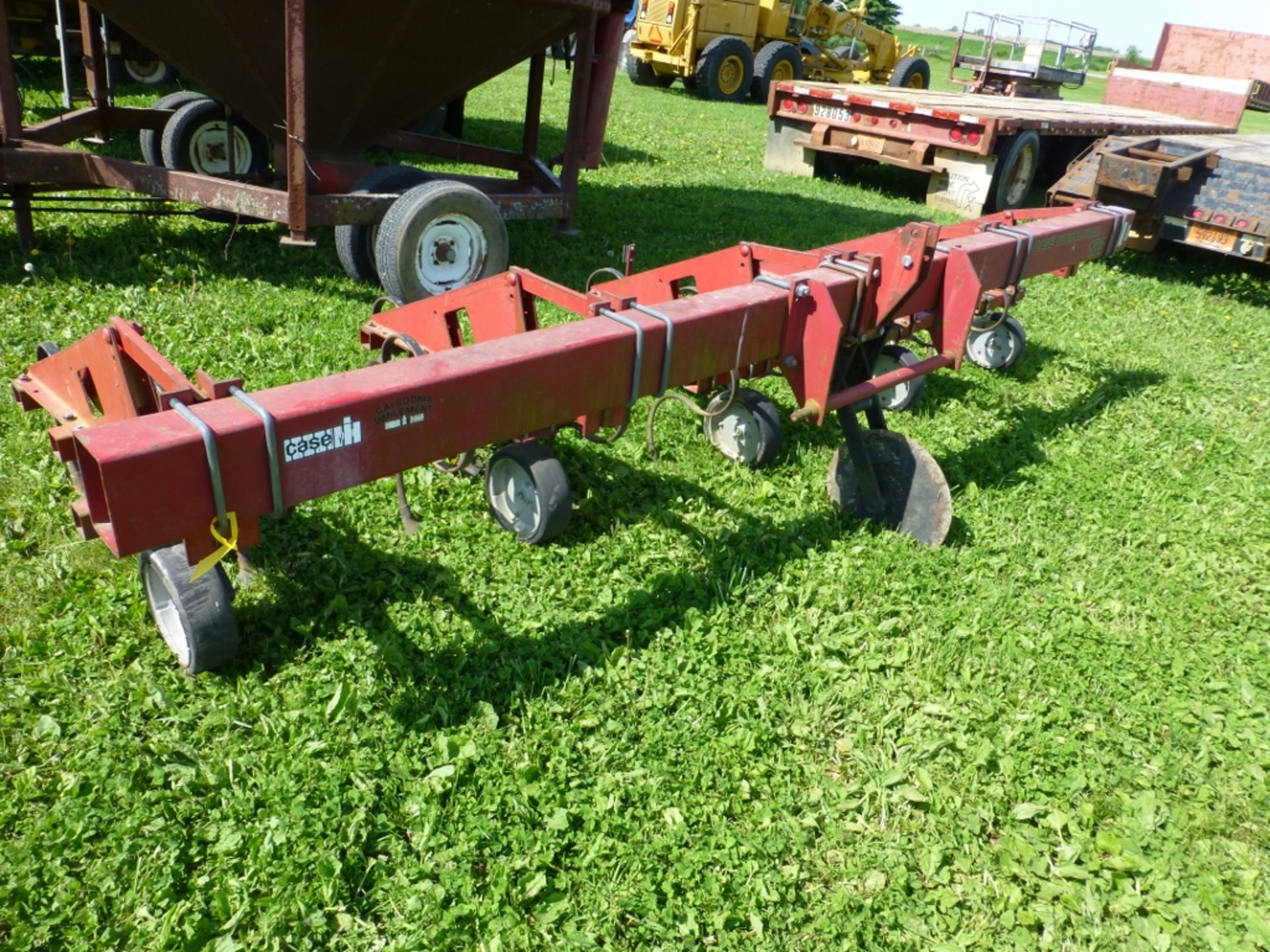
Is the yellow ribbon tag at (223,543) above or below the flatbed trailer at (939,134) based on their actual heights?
below

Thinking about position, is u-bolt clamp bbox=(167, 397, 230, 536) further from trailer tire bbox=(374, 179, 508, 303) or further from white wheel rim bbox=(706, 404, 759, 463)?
trailer tire bbox=(374, 179, 508, 303)

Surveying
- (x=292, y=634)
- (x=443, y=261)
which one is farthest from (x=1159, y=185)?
(x=292, y=634)

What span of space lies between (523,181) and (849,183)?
593 cm

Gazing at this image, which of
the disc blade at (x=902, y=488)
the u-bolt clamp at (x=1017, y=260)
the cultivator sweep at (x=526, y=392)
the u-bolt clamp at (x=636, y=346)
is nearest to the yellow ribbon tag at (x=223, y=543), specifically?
the cultivator sweep at (x=526, y=392)

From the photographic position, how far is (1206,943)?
2.46m

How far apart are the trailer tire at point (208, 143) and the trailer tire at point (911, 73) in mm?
18470

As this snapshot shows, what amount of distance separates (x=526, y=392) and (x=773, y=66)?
20527 mm

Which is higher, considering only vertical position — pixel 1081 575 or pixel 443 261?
pixel 443 261

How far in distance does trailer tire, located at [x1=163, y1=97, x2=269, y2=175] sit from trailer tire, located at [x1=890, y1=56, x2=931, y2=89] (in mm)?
18470

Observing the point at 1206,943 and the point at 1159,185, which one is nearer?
the point at 1206,943

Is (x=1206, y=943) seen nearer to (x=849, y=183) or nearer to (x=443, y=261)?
(x=443, y=261)

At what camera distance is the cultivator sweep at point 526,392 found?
210 cm

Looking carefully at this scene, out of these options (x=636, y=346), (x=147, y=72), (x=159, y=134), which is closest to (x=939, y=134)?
(x=159, y=134)

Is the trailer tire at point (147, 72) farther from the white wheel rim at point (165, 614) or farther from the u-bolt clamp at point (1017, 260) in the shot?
the u-bolt clamp at point (1017, 260)
